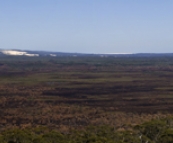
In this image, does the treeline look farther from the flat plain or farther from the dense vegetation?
the flat plain

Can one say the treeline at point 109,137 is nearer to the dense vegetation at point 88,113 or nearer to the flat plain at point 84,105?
the dense vegetation at point 88,113

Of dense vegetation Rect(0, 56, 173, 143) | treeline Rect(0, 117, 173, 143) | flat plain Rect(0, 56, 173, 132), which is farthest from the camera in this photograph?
flat plain Rect(0, 56, 173, 132)

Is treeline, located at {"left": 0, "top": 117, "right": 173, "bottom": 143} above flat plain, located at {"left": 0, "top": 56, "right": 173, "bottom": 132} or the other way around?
above

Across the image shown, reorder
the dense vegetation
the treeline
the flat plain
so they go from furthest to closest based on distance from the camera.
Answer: the flat plain, the dense vegetation, the treeline

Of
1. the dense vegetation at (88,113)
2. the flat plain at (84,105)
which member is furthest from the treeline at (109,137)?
the flat plain at (84,105)

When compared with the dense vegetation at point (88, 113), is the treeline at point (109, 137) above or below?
above

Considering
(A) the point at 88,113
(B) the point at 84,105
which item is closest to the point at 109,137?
(A) the point at 88,113

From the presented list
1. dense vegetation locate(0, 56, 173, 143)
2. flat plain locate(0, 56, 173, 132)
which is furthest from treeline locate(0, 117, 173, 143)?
flat plain locate(0, 56, 173, 132)

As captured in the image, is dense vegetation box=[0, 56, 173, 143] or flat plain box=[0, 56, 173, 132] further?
flat plain box=[0, 56, 173, 132]

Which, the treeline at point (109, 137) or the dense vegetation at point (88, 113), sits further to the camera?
the dense vegetation at point (88, 113)

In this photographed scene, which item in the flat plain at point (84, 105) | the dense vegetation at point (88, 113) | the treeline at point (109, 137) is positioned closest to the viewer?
the treeline at point (109, 137)

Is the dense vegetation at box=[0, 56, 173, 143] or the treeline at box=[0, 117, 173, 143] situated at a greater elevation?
the treeline at box=[0, 117, 173, 143]
